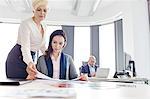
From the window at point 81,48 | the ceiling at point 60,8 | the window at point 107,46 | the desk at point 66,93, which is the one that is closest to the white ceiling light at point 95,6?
the ceiling at point 60,8

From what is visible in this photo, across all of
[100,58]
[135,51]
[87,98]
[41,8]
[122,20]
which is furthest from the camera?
[100,58]

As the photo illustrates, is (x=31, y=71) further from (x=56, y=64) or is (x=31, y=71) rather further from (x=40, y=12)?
(x=40, y=12)

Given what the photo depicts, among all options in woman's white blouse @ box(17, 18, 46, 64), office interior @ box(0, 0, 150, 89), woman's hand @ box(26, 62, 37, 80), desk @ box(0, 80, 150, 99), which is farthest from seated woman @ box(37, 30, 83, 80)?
office interior @ box(0, 0, 150, 89)

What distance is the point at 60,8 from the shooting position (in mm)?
6531

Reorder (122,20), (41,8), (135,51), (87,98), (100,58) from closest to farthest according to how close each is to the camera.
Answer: (87,98) → (41,8) → (135,51) → (122,20) → (100,58)

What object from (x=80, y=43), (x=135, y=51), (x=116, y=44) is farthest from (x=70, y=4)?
(x=135, y=51)

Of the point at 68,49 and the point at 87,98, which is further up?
the point at 68,49

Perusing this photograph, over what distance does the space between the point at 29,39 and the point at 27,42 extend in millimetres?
42

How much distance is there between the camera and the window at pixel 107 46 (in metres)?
5.99

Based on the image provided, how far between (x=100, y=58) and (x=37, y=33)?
4.71 meters

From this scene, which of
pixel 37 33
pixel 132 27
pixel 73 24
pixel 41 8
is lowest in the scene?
pixel 37 33

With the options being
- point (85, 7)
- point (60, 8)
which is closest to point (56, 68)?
point (85, 7)

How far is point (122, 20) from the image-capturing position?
5738mm

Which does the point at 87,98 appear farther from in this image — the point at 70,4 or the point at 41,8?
the point at 70,4
